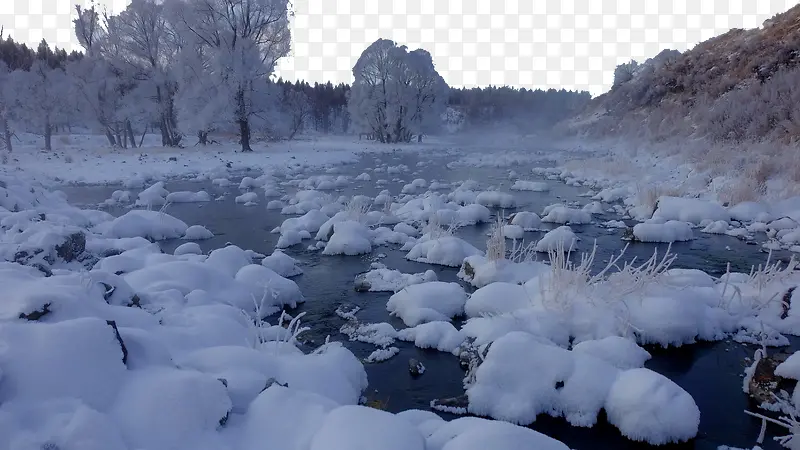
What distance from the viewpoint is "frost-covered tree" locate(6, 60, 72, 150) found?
31734 millimetres

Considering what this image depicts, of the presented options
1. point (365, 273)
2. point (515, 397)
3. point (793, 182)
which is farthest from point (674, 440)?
point (793, 182)

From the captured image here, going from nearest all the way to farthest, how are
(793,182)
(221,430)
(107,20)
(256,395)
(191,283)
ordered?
(221,430) < (256,395) < (191,283) < (793,182) < (107,20)

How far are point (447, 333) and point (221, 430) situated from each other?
287cm

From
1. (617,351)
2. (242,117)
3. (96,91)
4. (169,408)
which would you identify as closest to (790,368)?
(617,351)

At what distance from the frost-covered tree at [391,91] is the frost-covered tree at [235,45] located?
595 inches

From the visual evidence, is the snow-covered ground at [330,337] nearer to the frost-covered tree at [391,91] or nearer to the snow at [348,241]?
the snow at [348,241]

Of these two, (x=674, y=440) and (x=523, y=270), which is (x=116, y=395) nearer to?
(x=674, y=440)

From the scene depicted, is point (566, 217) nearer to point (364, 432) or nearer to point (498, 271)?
point (498, 271)

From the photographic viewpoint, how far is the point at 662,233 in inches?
387

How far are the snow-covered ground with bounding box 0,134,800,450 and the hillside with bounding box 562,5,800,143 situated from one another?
9350 mm

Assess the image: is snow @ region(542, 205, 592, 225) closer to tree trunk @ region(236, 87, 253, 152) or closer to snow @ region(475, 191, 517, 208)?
snow @ region(475, 191, 517, 208)

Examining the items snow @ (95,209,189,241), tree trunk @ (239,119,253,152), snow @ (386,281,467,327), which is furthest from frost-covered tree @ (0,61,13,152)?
snow @ (386,281,467,327)

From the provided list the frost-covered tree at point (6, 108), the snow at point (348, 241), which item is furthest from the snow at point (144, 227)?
the frost-covered tree at point (6, 108)

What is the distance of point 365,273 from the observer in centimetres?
802
